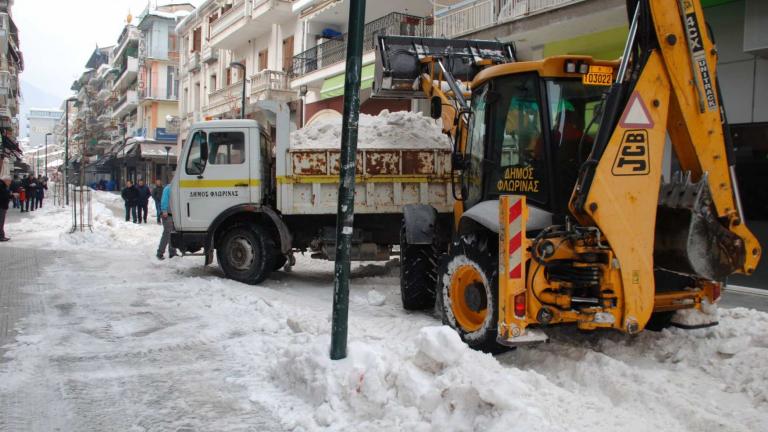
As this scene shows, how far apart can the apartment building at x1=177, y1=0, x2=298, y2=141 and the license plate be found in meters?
21.8

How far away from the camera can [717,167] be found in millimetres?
5188

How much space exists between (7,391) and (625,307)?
4838 mm

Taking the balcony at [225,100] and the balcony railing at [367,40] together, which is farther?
the balcony at [225,100]

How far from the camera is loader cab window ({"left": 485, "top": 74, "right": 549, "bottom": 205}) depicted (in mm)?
5777

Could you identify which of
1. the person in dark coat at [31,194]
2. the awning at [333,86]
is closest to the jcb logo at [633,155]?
the awning at [333,86]

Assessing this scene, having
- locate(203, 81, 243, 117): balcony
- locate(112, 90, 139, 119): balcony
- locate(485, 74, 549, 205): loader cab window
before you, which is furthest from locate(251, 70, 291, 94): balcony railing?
locate(112, 90, 139, 119): balcony

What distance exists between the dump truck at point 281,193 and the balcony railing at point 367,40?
9718 mm

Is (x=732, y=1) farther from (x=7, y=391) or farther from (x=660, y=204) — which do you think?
(x=7, y=391)

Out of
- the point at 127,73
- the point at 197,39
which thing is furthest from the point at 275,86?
the point at 127,73

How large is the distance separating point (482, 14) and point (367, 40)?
8555mm

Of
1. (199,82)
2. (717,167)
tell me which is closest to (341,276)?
(717,167)

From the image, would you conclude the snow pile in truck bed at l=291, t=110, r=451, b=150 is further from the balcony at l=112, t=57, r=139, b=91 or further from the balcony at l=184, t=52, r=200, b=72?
the balcony at l=112, t=57, r=139, b=91

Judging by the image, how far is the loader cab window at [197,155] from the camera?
1052 cm

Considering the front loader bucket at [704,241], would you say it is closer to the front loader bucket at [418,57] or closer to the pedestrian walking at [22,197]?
the front loader bucket at [418,57]
